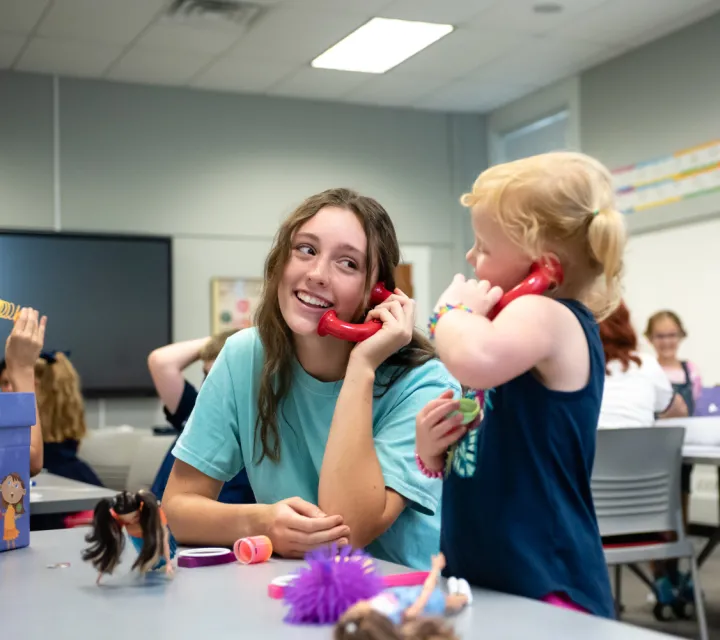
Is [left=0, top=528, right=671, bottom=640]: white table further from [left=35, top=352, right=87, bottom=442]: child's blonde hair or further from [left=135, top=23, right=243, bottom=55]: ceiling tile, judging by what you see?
[left=135, top=23, right=243, bottom=55]: ceiling tile

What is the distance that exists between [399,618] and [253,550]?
1.84ft

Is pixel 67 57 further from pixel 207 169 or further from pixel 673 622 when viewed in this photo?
pixel 673 622

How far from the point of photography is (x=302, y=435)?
64.0 inches

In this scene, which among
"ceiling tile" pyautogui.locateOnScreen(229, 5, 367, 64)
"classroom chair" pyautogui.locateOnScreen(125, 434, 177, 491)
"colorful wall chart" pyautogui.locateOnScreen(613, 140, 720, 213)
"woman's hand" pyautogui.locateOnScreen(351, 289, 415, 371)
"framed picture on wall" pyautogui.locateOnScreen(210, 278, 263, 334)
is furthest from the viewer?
"framed picture on wall" pyautogui.locateOnScreen(210, 278, 263, 334)

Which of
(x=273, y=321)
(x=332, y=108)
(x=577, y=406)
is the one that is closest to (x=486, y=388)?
(x=577, y=406)

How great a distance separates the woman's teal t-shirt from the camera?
1.54m

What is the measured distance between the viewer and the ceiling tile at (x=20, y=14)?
5.40 meters

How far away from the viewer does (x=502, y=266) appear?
48.3 inches

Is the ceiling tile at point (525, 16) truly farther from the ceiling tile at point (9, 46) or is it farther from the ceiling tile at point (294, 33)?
the ceiling tile at point (9, 46)

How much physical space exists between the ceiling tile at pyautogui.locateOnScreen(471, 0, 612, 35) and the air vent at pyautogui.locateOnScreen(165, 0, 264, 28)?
1314mm

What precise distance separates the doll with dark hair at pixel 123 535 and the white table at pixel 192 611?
0.03 metres

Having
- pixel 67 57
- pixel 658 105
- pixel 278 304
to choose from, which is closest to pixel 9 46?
pixel 67 57

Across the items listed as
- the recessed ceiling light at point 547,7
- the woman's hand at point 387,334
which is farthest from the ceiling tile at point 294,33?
the woman's hand at point 387,334

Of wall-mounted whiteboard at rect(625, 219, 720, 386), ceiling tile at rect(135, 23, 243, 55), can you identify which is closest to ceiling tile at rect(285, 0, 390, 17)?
ceiling tile at rect(135, 23, 243, 55)
